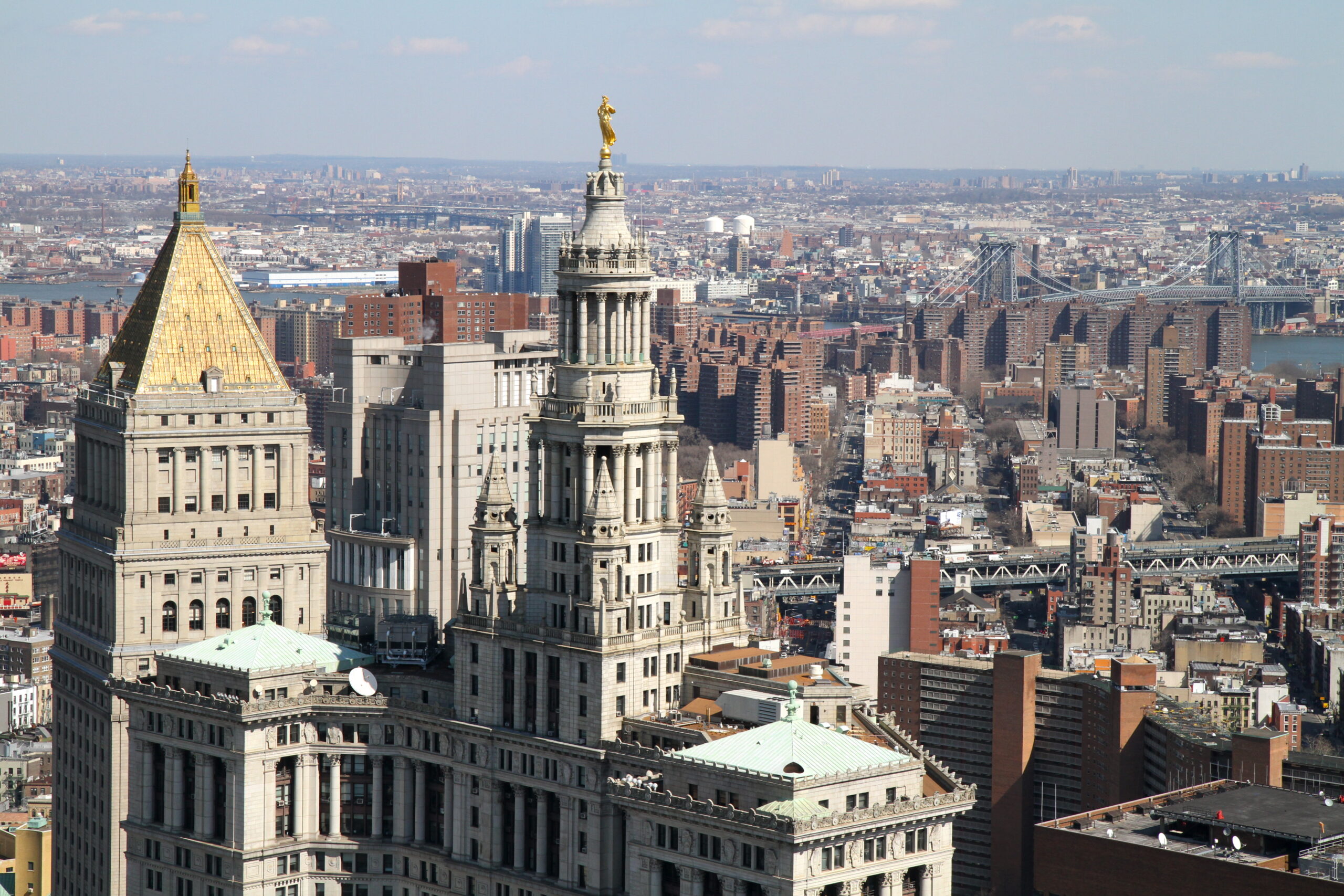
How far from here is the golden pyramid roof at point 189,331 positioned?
88.6 m

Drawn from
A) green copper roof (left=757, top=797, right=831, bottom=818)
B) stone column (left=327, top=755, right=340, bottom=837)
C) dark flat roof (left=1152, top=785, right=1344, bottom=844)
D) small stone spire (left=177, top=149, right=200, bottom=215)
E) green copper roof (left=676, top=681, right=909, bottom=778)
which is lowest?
stone column (left=327, top=755, right=340, bottom=837)

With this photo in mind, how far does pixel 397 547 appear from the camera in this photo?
109812 mm

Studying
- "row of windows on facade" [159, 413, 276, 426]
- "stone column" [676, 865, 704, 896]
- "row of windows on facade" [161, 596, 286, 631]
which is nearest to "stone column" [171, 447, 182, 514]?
"row of windows on facade" [159, 413, 276, 426]

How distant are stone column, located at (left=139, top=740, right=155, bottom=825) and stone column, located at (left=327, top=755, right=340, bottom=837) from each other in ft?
20.1

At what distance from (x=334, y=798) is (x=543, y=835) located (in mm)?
8657

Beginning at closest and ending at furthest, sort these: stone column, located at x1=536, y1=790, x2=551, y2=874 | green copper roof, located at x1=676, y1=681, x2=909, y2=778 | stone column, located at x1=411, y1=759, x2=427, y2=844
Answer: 1. green copper roof, located at x1=676, y1=681, x2=909, y2=778
2. stone column, located at x1=536, y1=790, x2=551, y2=874
3. stone column, located at x1=411, y1=759, x2=427, y2=844

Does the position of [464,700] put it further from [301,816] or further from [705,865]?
[705,865]

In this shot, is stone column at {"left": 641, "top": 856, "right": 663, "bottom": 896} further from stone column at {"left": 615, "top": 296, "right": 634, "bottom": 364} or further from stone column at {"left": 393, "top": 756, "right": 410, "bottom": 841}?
stone column at {"left": 615, "top": 296, "right": 634, "bottom": 364}

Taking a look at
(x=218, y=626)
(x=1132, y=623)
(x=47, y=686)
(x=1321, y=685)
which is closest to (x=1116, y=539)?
(x=1132, y=623)

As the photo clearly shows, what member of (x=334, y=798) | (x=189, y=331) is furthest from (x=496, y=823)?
(x=189, y=331)

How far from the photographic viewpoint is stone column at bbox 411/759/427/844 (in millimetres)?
79812

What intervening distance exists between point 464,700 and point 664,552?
8.09 m

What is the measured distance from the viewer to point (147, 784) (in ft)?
267

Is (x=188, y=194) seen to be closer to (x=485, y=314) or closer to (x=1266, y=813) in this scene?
(x=1266, y=813)
